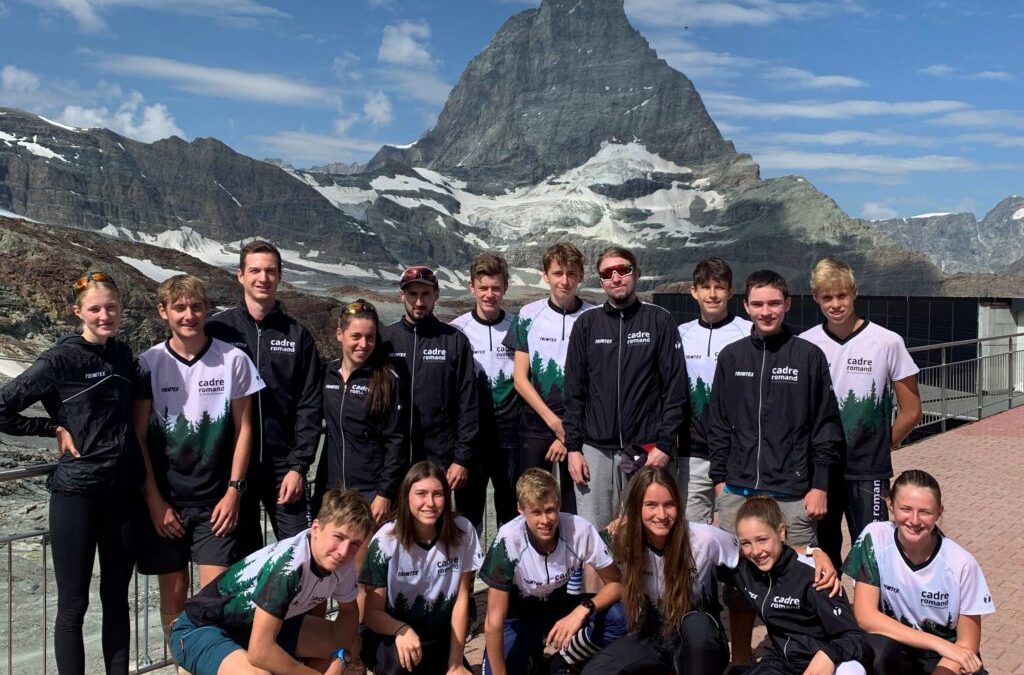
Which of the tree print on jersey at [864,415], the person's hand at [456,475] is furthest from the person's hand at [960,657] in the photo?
the person's hand at [456,475]

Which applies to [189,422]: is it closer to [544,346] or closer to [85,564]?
[85,564]

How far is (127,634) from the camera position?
3.73m

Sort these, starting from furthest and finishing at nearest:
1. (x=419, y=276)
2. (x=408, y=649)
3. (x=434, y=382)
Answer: (x=419, y=276)
(x=434, y=382)
(x=408, y=649)

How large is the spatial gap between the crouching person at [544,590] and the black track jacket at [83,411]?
5.07 ft

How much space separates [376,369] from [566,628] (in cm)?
139

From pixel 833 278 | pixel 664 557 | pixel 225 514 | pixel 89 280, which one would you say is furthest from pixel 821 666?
pixel 89 280

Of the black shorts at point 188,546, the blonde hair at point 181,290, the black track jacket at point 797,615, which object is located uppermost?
the blonde hair at point 181,290

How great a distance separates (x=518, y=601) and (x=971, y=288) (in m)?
113

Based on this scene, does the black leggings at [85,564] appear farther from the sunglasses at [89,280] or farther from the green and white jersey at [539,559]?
the green and white jersey at [539,559]

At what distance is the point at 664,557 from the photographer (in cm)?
368

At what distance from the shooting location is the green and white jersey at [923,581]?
11.1ft

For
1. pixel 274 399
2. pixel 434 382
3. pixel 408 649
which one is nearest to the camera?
pixel 408 649

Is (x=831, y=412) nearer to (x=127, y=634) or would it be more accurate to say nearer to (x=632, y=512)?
(x=632, y=512)

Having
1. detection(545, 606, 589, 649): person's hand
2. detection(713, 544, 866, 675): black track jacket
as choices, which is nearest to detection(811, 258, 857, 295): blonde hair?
detection(713, 544, 866, 675): black track jacket
